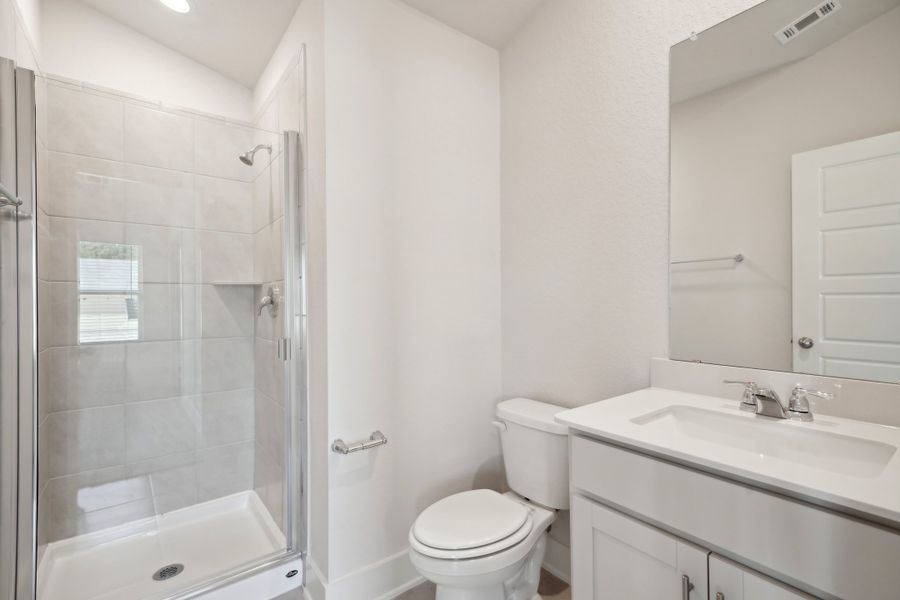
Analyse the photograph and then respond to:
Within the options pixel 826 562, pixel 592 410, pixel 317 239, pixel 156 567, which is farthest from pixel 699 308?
pixel 156 567

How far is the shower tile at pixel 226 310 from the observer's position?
6.76ft

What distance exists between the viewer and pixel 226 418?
6.94 feet

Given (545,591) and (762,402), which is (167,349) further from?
(762,402)

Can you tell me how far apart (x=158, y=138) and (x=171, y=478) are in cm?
165

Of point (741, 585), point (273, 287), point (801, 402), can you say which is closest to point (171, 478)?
point (273, 287)

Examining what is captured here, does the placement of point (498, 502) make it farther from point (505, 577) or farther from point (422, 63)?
point (422, 63)

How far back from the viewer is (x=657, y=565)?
0.87 meters

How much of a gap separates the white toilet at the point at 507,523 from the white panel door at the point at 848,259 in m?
0.80

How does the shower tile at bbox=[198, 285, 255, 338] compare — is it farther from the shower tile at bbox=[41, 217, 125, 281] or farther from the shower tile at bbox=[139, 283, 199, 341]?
the shower tile at bbox=[41, 217, 125, 281]

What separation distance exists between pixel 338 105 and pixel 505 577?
1.74 m

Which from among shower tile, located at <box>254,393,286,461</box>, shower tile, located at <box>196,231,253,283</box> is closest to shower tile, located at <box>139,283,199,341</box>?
shower tile, located at <box>196,231,253,283</box>

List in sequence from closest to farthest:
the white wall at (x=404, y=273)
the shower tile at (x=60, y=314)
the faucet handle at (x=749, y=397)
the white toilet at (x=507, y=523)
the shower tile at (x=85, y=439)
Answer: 1. the faucet handle at (x=749, y=397)
2. the white toilet at (x=507, y=523)
3. the white wall at (x=404, y=273)
4. the shower tile at (x=60, y=314)
5. the shower tile at (x=85, y=439)

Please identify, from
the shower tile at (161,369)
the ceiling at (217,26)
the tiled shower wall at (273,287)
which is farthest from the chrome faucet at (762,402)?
the shower tile at (161,369)

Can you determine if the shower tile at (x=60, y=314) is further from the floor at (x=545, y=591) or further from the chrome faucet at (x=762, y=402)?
the chrome faucet at (x=762, y=402)
